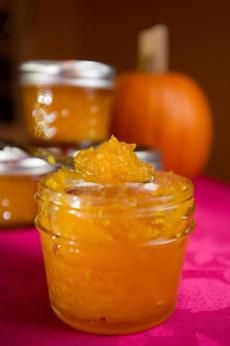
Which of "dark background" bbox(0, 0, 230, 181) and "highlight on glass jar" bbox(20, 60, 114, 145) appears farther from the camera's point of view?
"dark background" bbox(0, 0, 230, 181)

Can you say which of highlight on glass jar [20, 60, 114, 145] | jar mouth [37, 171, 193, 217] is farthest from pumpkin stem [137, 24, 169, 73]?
jar mouth [37, 171, 193, 217]

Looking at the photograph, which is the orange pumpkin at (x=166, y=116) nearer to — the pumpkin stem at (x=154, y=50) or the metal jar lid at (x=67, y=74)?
the pumpkin stem at (x=154, y=50)

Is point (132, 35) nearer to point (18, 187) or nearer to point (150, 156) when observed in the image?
point (150, 156)

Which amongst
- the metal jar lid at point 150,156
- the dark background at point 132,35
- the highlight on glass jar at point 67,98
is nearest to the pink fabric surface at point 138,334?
the metal jar lid at point 150,156

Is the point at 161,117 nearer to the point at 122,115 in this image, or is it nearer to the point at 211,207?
the point at 122,115

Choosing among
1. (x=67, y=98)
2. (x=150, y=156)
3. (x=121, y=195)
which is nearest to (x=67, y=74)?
(x=67, y=98)

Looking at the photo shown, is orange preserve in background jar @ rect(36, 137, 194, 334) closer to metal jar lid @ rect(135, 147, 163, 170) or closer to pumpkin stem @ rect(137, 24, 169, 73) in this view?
metal jar lid @ rect(135, 147, 163, 170)

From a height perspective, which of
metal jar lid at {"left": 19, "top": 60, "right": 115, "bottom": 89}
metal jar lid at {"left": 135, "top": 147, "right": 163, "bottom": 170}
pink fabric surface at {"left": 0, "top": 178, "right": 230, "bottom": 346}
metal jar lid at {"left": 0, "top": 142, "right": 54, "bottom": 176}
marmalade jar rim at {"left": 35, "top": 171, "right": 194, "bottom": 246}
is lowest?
pink fabric surface at {"left": 0, "top": 178, "right": 230, "bottom": 346}
